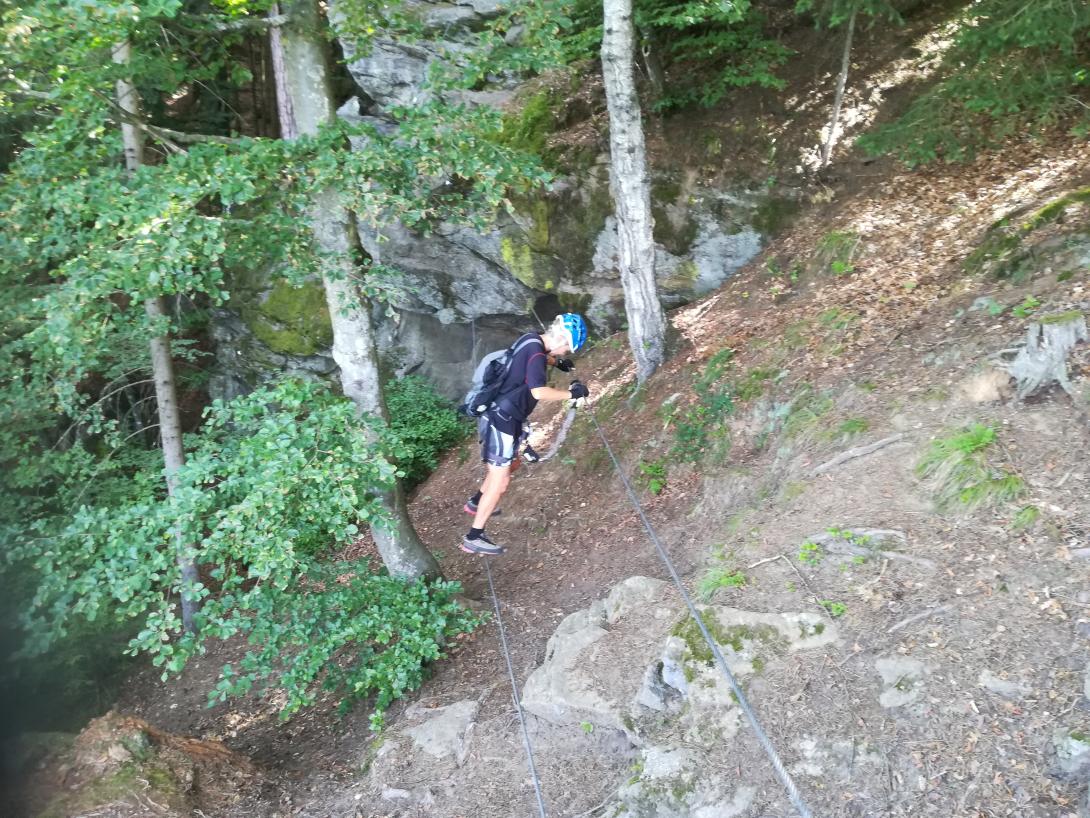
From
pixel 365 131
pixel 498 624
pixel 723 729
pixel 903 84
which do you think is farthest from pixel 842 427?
pixel 903 84

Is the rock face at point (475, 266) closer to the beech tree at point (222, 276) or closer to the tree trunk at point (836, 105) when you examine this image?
the tree trunk at point (836, 105)

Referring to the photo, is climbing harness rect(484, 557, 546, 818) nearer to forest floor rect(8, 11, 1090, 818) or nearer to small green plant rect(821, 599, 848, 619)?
forest floor rect(8, 11, 1090, 818)

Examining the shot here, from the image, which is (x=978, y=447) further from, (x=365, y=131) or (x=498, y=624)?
(x=365, y=131)

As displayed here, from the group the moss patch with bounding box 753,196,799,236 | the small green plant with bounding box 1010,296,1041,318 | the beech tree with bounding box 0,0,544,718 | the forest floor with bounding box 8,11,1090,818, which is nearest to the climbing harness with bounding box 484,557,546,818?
the forest floor with bounding box 8,11,1090,818

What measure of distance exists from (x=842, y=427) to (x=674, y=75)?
713 centimetres

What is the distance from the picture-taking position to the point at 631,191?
7.82 m

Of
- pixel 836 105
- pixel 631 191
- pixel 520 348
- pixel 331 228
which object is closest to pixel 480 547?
pixel 520 348

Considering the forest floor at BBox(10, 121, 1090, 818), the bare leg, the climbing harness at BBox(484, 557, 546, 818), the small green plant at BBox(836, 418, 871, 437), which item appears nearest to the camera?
A: the forest floor at BBox(10, 121, 1090, 818)

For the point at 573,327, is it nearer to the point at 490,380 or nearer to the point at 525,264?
the point at 490,380

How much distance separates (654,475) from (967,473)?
3188mm

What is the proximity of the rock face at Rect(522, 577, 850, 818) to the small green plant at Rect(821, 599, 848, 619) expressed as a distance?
0.25 ft

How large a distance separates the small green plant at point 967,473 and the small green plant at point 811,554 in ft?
2.54

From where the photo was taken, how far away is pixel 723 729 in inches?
152

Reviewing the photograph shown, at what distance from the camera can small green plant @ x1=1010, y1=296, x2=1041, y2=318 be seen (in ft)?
17.5
